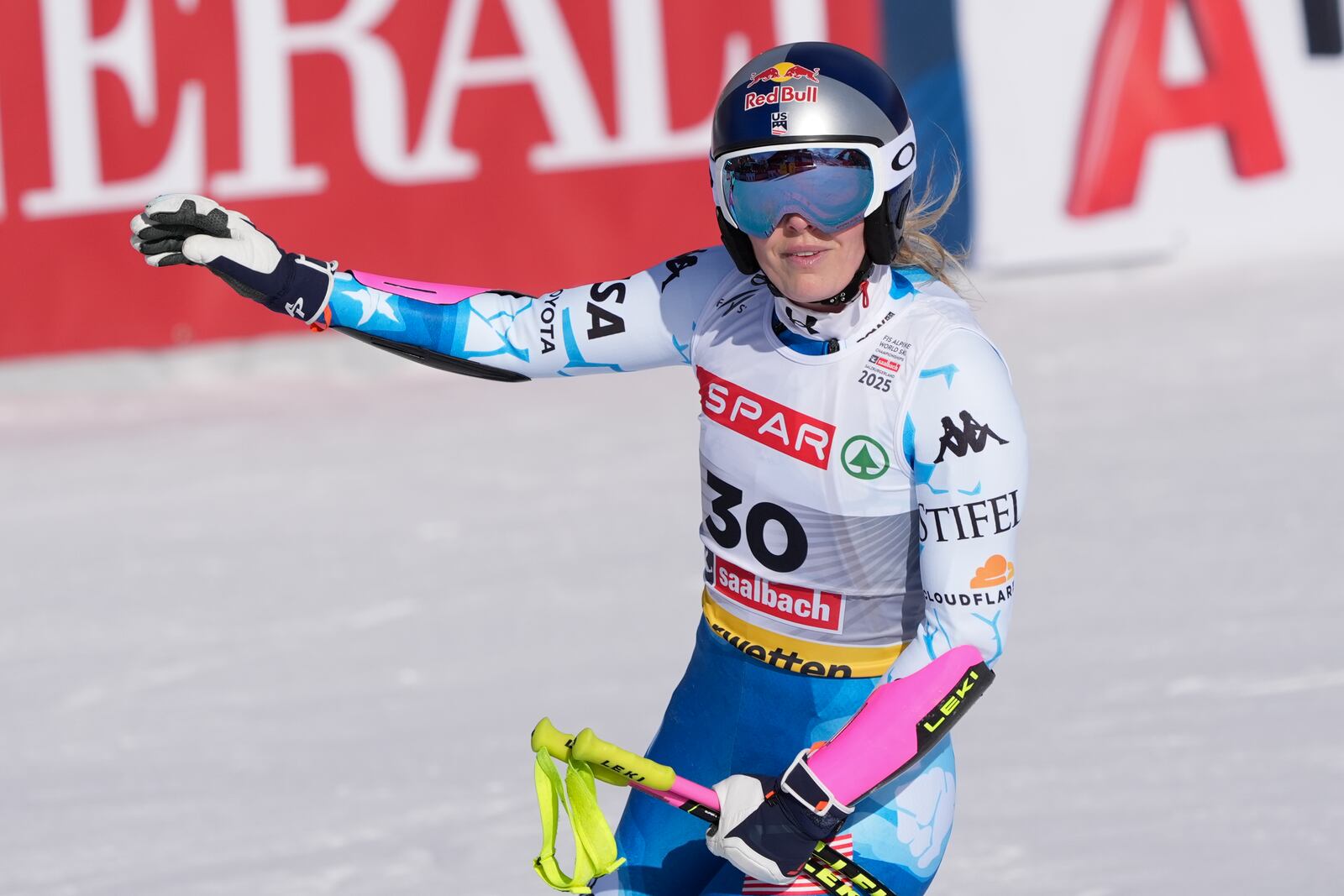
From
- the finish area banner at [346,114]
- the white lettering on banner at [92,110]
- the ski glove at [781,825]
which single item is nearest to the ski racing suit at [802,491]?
the ski glove at [781,825]

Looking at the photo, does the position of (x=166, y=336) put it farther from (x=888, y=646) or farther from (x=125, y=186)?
(x=888, y=646)

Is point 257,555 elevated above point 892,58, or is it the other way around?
point 892,58

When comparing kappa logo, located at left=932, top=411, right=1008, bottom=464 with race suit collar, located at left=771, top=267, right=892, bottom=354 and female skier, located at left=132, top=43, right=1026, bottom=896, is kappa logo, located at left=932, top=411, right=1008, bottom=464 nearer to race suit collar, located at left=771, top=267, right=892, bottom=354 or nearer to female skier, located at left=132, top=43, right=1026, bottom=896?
female skier, located at left=132, top=43, right=1026, bottom=896

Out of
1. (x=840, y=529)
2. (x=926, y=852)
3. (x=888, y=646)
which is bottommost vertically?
(x=926, y=852)

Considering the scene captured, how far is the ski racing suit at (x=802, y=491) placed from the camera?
107 inches

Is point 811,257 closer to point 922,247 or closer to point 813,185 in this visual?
point 813,185

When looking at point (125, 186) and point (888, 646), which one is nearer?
point (888, 646)

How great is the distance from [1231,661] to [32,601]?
4.01 metres

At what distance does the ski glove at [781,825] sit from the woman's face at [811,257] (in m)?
0.69

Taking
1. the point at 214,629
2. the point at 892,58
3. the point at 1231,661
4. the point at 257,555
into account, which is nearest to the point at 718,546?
the point at 1231,661

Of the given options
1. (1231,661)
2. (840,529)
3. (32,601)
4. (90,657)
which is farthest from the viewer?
(32,601)

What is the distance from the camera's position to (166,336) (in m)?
8.75

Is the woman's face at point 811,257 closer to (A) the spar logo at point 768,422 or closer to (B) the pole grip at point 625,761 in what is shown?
(A) the spar logo at point 768,422

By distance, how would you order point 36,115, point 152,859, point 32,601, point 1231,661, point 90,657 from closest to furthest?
point 152,859, point 1231,661, point 90,657, point 32,601, point 36,115
